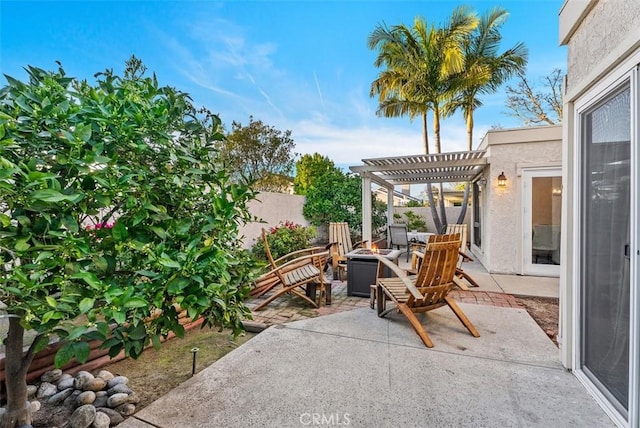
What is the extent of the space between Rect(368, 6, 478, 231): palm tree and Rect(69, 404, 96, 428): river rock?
447 inches

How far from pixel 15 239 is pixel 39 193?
29 centimetres

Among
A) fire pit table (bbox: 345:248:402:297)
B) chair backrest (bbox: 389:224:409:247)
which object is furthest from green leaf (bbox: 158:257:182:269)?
chair backrest (bbox: 389:224:409:247)

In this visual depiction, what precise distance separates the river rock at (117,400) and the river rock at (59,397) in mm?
349

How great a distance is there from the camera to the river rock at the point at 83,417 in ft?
5.93

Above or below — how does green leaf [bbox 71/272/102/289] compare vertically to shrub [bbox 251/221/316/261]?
above

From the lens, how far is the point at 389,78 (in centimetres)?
1162

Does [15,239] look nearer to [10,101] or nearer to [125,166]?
[125,166]

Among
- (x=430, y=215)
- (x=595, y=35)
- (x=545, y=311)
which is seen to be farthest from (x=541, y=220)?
(x=430, y=215)

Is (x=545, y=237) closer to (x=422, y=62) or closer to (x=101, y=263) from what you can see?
(x=101, y=263)

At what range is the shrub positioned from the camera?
6730mm

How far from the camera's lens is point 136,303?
4.64 ft

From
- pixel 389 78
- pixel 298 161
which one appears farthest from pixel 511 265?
pixel 298 161

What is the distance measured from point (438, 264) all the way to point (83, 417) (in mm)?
3093

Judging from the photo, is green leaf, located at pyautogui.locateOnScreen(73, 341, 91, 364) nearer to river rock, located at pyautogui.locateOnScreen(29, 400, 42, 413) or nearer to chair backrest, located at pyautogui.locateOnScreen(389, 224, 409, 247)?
river rock, located at pyautogui.locateOnScreen(29, 400, 42, 413)
